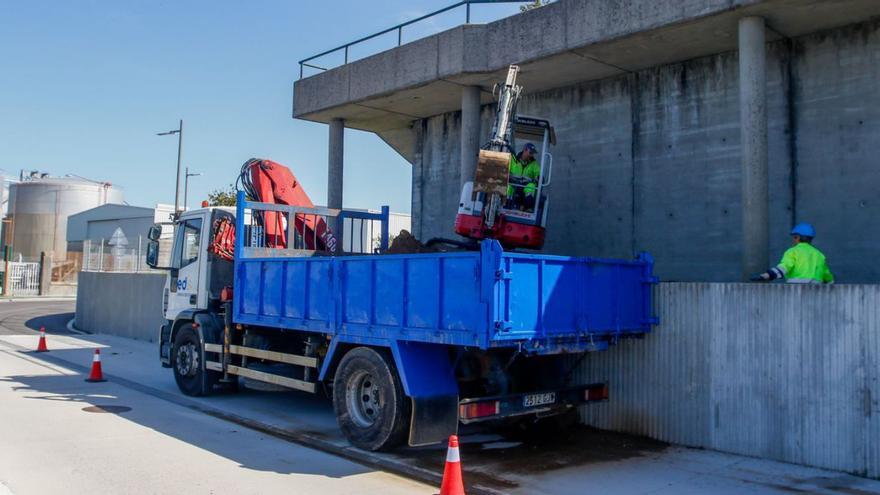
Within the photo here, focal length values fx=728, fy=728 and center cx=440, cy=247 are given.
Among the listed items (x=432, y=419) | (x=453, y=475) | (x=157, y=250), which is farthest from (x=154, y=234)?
(x=453, y=475)

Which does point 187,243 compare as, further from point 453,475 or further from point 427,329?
point 453,475

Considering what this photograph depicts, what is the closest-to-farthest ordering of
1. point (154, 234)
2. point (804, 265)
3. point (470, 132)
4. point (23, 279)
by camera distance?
point (804, 265) < point (154, 234) < point (470, 132) < point (23, 279)

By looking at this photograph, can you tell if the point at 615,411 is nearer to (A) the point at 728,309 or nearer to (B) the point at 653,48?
(A) the point at 728,309

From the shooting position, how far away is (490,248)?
269 inches

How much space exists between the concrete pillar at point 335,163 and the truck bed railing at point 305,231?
4783mm

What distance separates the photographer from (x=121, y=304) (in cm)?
2217

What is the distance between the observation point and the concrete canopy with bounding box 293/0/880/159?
10398mm

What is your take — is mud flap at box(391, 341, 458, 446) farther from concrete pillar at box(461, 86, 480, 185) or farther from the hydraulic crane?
concrete pillar at box(461, 86, 480, 185)

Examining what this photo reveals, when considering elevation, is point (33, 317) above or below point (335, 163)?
below

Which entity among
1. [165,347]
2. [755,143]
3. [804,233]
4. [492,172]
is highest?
[755,143]

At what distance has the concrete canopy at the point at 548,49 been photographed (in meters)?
10.4

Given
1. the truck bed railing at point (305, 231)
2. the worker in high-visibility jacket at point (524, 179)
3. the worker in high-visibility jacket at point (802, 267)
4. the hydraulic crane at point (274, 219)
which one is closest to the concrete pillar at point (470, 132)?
the worker in high-visibility jacket at point (524, 179)

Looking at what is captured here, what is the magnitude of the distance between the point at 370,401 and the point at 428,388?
1001 mm

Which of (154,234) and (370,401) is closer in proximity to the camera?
(370,401)
